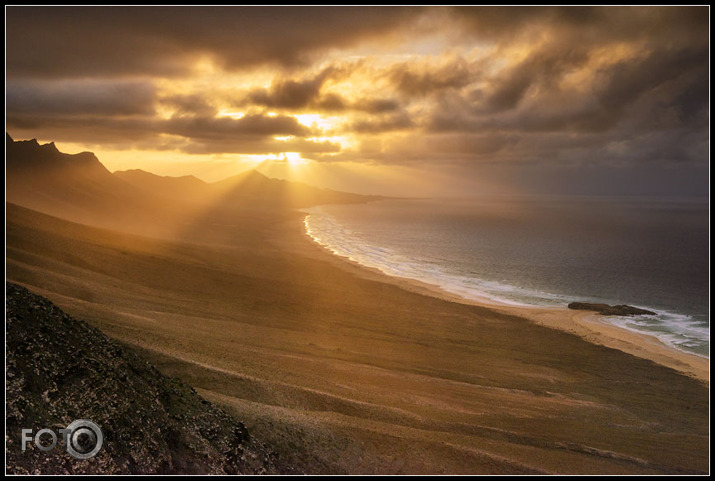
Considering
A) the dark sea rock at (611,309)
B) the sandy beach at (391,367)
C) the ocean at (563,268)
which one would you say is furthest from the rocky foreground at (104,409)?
the dark sea rock at (611,309)

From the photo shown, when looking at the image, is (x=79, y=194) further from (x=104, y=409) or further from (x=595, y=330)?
(x=104, y=409)

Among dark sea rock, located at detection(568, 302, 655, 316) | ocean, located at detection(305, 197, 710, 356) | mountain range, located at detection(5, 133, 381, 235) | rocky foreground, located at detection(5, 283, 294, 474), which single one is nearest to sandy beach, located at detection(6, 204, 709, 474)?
rocky foreground, located at detection(5, 283, 294, 474)

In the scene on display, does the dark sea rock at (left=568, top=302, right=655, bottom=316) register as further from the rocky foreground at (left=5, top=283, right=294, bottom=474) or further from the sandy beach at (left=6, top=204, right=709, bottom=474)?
the rocky foreground at (left=5, top=283, right=294, bottom=474)

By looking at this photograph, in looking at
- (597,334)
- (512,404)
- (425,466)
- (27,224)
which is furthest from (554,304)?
(27,224)

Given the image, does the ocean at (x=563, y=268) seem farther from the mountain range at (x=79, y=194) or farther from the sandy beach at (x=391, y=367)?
the mountain range at (x=79, y=194)

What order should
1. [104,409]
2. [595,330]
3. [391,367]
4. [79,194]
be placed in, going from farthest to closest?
[79,194] < [595,330] < [391,367] < [104,409]

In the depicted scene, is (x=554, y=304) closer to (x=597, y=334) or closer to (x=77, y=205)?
(x=597, y=334)

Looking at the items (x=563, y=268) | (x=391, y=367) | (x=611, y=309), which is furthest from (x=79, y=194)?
(x=611, y=309)
